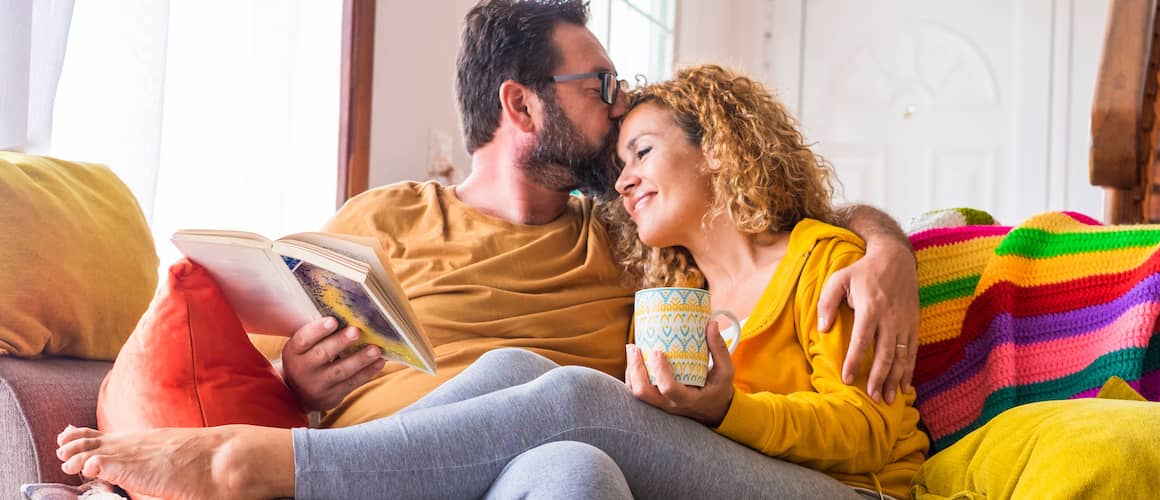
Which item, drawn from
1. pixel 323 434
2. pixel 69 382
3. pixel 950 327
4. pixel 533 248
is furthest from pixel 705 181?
pixel 69 382

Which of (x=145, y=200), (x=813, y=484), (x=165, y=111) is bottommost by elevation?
(x=813, y=484)

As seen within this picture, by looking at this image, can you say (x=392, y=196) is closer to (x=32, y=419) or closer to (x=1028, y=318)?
(x=32, y=419)

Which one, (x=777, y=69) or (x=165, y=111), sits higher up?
(x=777, y=69)

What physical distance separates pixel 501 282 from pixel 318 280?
525 mm

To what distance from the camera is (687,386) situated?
4.31 ft

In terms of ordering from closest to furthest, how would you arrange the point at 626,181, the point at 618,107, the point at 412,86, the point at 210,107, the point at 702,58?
the point at 626,181, the point at 618,107, the point at 210,107, the point at 412,86, the point at 702,58

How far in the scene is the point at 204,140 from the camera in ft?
8.05

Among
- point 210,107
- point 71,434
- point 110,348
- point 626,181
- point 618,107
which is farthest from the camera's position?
point 210,107

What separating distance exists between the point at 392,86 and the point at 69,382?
1.58 meters

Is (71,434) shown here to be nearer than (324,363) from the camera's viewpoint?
Yes

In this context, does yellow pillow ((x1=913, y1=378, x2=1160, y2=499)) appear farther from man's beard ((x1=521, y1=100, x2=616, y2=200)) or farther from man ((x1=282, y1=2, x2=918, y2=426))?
man's beard ((x1=521, y1=100, x2=616, y2=200))

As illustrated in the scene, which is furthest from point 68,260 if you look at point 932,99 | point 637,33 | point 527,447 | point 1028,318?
point 932,99

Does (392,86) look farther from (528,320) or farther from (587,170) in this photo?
(528,320)

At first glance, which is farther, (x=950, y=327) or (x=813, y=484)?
(x=950, y=327)
